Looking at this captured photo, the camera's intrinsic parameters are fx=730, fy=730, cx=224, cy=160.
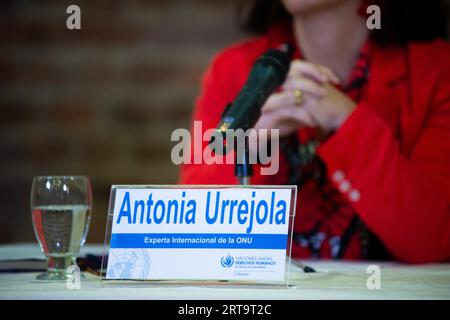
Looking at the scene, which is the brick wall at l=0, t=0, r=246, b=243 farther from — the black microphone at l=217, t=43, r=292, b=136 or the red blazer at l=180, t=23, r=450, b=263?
the black microphone at l=217, t=43, r=292, b=136

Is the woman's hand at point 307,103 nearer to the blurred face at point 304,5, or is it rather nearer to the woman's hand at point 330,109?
the woman's hand at point 330,109

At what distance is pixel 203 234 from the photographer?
0.70 meters

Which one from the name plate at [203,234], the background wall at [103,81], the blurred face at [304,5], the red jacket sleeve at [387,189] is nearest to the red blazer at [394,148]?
the red jacket sleeve at [387,189]

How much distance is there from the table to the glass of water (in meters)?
0.03

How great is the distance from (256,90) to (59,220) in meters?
0.28

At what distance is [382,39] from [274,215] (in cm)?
70

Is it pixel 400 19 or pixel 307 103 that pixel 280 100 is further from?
pixel 400 19

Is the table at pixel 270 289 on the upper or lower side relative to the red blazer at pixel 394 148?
lower

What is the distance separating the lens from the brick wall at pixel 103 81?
212cm

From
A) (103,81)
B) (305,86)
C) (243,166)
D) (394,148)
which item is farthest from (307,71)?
(103,81)

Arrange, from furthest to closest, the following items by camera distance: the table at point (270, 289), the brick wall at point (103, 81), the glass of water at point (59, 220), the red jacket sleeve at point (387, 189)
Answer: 1. the brick wall at point (103, 81)
2. the red jacket sleeve at point (387, 189)
3. the glass of water at point (59, 220)
4. the table at point (270, 289)

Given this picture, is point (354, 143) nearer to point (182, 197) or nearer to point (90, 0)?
point (182, 197)

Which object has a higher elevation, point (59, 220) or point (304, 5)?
point (304, 5)

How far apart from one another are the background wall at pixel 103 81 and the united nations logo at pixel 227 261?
57.1 inches
